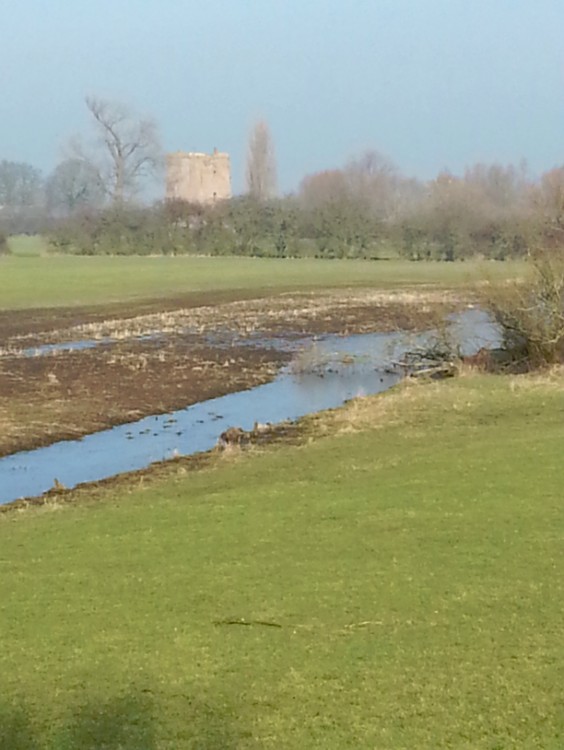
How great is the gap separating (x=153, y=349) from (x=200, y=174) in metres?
127

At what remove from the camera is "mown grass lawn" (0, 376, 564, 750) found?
6.36 m

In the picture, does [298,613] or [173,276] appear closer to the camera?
[298,613]

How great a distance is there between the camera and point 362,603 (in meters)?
8.25

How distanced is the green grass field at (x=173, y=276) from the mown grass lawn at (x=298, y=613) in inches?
1213

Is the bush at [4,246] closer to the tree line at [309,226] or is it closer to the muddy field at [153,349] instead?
the tree line at [309,226]

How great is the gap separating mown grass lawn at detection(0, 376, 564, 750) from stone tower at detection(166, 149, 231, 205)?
134 metres

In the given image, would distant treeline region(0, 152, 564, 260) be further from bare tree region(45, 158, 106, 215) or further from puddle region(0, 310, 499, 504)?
puddle region(0, 310, 499, 504)

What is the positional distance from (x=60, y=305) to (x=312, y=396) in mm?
23371

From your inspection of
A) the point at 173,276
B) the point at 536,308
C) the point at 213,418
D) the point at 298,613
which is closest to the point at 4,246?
the point at 173,276

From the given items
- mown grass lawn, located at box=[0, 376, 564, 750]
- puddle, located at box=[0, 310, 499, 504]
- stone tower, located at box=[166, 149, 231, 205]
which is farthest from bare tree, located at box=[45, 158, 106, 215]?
mown grass lawn, located at box=[0, 376, 564, 750]

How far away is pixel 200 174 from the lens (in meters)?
155

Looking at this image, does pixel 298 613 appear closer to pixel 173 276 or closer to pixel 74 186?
pixel 173 276

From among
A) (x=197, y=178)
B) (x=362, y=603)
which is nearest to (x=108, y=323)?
(x=362, y=603)

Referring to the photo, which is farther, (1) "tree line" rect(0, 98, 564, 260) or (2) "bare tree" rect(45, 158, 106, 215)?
(2) "bare tree" rect(45, 158, 106, 215)
